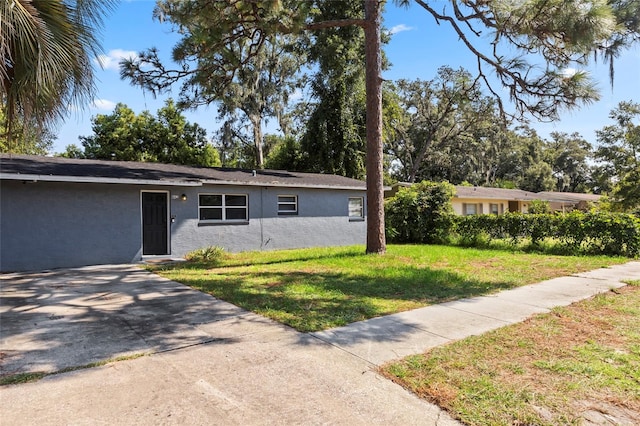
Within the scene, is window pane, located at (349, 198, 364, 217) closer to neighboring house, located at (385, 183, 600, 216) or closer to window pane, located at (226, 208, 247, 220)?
window pane, located at (226, 208, 247, 220)

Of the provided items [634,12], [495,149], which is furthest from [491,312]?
[495,149]

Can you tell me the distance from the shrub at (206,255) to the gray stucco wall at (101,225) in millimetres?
777

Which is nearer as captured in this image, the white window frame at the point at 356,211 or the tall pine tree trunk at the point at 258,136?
the white window frame at the point at 356,211

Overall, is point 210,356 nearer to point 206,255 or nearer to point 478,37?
point 206,255

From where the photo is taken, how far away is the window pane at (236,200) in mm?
A: 13227

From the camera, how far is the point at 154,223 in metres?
11.7

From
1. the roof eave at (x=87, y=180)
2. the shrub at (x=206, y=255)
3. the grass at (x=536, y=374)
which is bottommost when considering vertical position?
the grass at (x=536, y=374)

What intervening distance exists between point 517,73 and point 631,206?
1408 cm

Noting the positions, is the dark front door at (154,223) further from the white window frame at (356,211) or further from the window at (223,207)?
the white window frame at (356,211)

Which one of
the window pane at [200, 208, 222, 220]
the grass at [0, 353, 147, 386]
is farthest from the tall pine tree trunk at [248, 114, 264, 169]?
the grass at [0, 353, 147, 386]

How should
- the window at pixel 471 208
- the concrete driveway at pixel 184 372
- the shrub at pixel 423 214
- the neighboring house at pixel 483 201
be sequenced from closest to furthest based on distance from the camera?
1. the concrete driveway at pixel 184 372
2. the shrub at pixel 423 214
3. the neighboring house at pixel 483 201
4. the window at pixel 471 208

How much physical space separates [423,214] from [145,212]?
422 inches

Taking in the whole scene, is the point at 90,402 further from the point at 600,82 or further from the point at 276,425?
the point at 600,82

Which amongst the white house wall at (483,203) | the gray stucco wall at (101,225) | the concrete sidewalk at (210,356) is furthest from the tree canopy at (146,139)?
the concrete sidewalk at (210,356)
